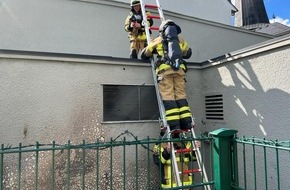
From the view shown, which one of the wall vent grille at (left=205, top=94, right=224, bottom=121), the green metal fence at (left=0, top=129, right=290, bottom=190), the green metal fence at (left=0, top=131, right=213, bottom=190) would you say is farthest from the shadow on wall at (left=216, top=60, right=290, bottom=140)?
the green metal fence at (left=0, top=131, right=213, bottom=190)

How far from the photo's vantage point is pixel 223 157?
2.90m

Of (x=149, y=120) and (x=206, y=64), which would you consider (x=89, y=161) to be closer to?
(x=149, y=120)

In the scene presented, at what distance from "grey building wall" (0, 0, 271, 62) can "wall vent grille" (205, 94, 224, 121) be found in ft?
8.61

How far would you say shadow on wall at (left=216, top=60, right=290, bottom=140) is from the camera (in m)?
3.88

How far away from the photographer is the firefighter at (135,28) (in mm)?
5621

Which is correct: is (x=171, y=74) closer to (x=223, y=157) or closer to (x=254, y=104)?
(x=254, y=104)

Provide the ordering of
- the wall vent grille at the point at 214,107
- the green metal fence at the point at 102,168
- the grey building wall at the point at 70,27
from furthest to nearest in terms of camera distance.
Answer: the grey building wall at the point at 70,27 → the wall vent grille at the point at 214,107 → the green metal fence at the point at 102,168

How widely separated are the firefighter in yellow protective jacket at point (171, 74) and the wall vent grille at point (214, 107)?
3.25ft

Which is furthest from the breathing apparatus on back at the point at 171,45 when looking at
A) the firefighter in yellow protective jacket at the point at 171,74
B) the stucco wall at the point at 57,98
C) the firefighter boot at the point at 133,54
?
the firefighter boot at the point at 133,54

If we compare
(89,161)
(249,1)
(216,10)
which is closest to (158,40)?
(89,161)

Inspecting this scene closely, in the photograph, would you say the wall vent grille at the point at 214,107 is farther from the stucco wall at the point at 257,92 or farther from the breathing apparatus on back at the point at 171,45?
the breathing apparatus on back at the point at 171,45

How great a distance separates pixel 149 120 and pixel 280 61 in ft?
7.81

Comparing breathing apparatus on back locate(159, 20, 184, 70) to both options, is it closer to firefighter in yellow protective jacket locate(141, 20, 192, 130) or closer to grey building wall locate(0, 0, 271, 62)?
firefighter in yellow protective jacket locate(141, 20, 192, 130)

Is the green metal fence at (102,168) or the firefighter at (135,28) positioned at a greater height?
the firefighter at (135,28)
